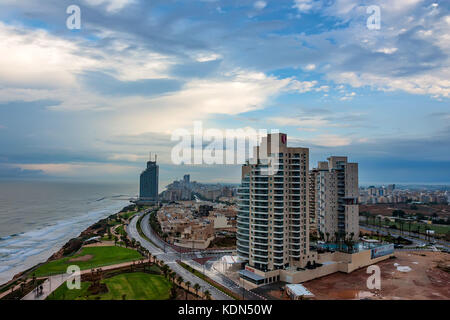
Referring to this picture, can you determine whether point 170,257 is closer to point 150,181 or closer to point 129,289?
point 129,289

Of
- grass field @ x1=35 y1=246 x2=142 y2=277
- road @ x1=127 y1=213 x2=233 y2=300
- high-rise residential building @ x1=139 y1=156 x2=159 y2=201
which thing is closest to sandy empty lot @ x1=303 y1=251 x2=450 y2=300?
road @ x1=127 y1=213 x2=233 y2=300

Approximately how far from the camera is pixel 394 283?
96.1 ft

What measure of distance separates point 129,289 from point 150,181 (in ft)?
384

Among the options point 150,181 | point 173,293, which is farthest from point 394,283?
point 150,181

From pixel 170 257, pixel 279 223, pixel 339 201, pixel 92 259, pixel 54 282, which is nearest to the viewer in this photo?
pixel 54 282

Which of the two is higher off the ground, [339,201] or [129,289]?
[339,201]

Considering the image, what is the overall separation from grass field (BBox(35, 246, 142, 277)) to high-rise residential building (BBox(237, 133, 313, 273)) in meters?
17.0

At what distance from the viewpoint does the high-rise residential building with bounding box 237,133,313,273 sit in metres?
29.6

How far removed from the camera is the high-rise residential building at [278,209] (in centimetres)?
2959

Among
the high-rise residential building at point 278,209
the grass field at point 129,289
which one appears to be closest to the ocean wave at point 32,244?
the grass field at point 129,289

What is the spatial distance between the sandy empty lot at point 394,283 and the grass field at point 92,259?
2328 cm

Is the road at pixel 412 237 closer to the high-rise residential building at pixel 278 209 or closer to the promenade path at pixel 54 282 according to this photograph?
the high-rise residential building at pixel 278 209
